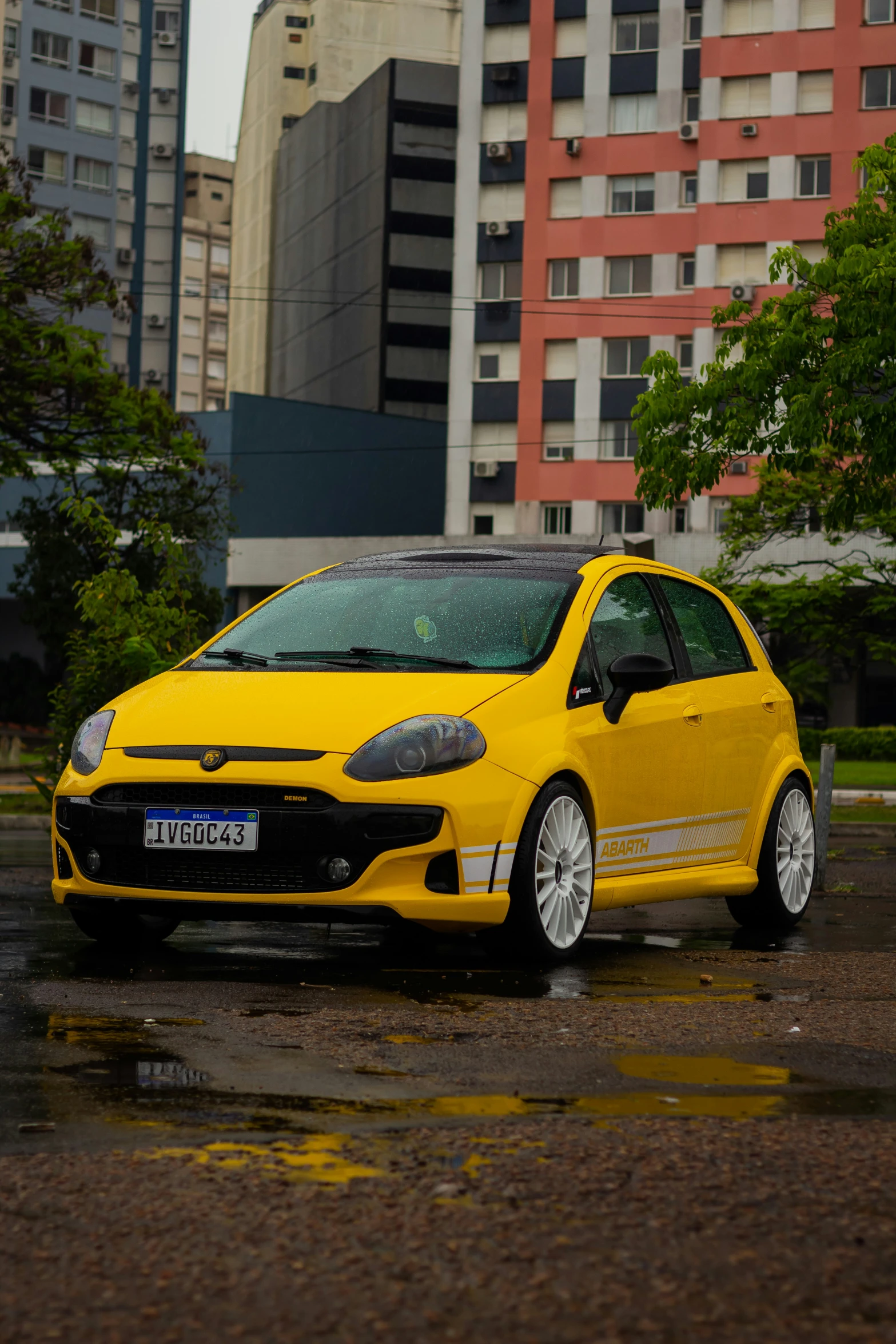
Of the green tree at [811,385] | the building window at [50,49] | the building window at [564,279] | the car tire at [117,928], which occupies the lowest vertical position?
the car tire at [117,928]

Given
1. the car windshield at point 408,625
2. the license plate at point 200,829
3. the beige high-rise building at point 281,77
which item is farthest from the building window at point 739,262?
the license plate at point 200,829

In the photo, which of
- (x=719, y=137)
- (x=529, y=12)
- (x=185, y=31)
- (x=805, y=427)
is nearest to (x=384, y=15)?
(x=185, y=31)

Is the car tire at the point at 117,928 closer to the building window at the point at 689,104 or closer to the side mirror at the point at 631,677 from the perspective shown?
the side mirror at the point at 631,677

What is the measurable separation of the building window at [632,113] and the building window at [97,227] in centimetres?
4006

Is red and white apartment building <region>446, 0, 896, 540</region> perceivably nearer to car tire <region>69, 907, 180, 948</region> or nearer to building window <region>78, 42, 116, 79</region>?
building window <region>78, 42, 116, 79</region>

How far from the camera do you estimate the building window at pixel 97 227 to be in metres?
97.6

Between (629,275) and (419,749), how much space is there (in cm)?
5886

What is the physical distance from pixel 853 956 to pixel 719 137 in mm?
57027

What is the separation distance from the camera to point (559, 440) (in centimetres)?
6444

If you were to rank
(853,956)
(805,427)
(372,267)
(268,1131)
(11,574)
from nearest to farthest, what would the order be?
(268,1131), (853,956), (805,427), (11,574), (372,267)

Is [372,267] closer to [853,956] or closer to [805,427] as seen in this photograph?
[805,427]

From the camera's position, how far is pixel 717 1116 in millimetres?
4215

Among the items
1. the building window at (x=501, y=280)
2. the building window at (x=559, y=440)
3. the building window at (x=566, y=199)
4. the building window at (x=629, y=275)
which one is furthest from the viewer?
the building window at (x=501, y=280)

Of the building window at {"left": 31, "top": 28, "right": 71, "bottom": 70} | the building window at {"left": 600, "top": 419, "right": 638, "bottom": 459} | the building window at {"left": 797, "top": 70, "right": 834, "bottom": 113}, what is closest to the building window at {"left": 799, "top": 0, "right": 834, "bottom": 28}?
the building window at {"left": 797, "top": 70, "right": 834, "bottom": 113}
